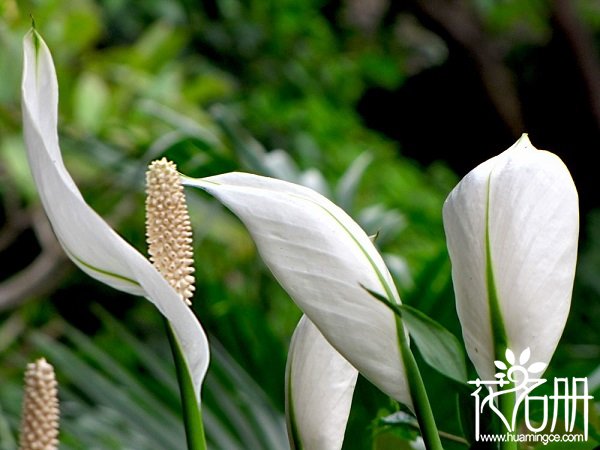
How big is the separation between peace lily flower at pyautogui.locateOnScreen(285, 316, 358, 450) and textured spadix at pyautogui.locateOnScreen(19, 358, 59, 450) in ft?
0.21

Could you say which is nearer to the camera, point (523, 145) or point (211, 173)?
point (523, 145)

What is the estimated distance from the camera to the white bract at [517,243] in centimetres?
24

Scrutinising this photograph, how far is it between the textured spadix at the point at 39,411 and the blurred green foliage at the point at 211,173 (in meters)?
0.10

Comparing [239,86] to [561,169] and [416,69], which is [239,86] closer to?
[416,69]

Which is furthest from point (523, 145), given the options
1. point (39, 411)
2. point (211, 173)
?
point (211, 173)

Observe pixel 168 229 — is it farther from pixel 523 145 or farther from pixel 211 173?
pixel 211 173

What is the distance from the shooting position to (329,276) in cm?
24

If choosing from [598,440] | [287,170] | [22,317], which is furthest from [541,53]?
[598,440]

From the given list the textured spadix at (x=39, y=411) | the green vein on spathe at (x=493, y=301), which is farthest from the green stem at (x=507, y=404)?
the textured spadix at (x=39, y=411)

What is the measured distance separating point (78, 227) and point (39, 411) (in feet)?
0.22

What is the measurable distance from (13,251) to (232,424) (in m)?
1.29

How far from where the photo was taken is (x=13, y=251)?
1.84 metres

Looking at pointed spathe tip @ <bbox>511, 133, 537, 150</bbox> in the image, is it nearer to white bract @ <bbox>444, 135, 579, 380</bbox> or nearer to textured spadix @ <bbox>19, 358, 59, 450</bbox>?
white bract @ <bbox>444, 135, 579, 380</bbox>

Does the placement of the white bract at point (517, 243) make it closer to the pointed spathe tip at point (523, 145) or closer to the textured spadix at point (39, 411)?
the pointed spathe tip at point (523, 145)
